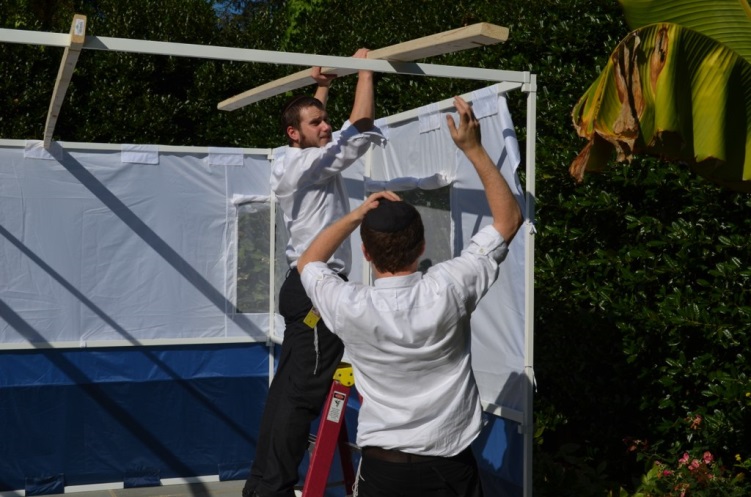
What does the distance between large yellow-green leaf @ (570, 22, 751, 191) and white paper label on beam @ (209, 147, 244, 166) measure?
11.3 ft

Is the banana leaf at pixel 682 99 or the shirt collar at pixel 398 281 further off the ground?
the banana leaf at pixel 682 99

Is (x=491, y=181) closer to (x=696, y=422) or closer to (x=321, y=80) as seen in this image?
(x=321, y=80)

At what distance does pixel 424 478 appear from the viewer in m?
2.97

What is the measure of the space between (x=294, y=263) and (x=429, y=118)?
0.92 m

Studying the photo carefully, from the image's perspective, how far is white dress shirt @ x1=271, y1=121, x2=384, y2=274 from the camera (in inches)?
159

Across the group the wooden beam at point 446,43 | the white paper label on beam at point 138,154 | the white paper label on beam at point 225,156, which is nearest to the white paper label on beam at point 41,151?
the white paper label on beam at point 138,154

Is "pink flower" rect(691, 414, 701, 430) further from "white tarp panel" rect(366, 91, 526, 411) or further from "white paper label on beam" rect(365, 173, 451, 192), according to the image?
"white paper label on beam" rect(365, 173, 451, 192)

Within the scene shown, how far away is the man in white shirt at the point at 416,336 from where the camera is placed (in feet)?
9.49

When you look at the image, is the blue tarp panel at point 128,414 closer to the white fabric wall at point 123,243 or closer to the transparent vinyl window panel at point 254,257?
the white fabric wall at point 123,243

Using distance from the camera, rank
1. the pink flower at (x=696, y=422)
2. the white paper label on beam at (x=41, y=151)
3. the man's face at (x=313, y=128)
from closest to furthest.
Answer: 1. the man's face at (x=313, y=128)
2. the pink flower at (x=696, y=422)
3. the white paper label on beam at (x=41, y=151)

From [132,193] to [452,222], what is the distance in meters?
2.78

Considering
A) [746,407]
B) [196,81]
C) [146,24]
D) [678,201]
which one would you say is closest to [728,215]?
[678,201]

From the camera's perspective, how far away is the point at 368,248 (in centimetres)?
298

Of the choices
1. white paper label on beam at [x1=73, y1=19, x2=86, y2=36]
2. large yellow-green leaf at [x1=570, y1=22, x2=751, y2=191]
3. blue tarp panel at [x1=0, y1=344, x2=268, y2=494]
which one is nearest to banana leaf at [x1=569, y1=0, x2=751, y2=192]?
large yellow-green leaf at [x1=570, y1=22, x2=751, y2=191]
